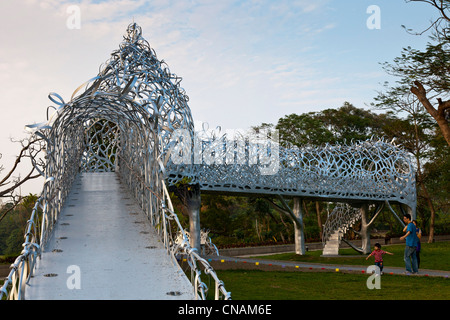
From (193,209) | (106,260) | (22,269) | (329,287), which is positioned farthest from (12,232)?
(22,269)

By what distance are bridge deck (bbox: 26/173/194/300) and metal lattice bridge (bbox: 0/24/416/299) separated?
0.04 ft

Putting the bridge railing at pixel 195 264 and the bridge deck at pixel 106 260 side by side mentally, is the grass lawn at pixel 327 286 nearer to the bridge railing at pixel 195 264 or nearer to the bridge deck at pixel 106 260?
the bridge deck at pixel 106 260

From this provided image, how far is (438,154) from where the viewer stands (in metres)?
28.3

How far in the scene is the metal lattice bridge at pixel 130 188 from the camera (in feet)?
15.1

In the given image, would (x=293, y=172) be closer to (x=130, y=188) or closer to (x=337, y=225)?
(x=337, y=225)

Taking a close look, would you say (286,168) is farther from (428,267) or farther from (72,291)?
(72,291)

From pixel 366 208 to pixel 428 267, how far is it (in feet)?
21.4

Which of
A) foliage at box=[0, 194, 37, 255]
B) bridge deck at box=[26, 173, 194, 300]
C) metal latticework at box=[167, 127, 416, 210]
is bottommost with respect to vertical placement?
foliage at box=[0, 194, 37, 255]

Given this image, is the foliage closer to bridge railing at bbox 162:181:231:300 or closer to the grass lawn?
the grass lawn

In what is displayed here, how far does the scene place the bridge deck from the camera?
4.43 meters

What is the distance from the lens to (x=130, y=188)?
9180 millimetres

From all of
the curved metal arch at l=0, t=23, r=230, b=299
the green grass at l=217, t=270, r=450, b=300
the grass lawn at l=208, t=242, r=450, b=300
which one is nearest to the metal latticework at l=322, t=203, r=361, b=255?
the grass lawn at l=208, t=242, r=450, b=300
